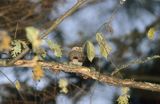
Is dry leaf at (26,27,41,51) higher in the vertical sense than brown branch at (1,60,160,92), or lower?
higher

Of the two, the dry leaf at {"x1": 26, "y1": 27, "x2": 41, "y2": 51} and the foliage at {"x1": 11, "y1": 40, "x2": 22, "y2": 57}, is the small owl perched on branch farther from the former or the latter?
the dry leaf at {"x1": 26, "y1": 27, "x2": 41, "y2": 51}

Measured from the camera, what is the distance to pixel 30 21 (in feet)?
17.1

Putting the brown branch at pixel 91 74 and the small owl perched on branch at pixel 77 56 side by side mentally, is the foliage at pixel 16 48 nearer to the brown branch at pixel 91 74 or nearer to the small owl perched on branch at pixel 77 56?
the brown branch at pixel 91 74

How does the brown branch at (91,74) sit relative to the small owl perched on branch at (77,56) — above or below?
below

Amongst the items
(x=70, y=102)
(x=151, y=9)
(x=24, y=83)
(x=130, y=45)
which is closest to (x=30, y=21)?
(x=24, y=83)

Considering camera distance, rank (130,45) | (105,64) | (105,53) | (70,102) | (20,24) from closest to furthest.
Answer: (105,53) → (70,102) → (20,24) → (105,64) → (130,45)

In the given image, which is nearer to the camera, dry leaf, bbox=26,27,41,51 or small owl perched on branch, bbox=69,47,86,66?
dry leaf, bbox=26,27,41,51

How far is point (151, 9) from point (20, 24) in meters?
2.85

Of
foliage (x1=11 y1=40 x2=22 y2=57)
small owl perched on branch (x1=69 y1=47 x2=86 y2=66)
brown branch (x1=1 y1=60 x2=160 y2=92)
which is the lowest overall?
brown branch (x1=1 y1=60 x2=160 y2=92)

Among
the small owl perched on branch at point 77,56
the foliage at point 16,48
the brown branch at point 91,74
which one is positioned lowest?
the brown branch at point 91,74

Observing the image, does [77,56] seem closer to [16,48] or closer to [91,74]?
[91,74]

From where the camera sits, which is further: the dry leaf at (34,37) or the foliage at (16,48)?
the foliage at (16,48)

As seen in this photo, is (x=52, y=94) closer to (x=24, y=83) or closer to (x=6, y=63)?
(x=24, y=83)

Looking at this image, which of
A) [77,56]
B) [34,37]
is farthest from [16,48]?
[34,37]
